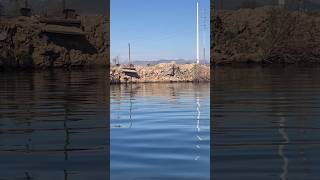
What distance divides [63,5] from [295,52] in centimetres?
2090

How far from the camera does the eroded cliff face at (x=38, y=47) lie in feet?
136

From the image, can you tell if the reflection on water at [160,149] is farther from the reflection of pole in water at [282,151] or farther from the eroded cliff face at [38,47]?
the eroded cliff face at [38,47]

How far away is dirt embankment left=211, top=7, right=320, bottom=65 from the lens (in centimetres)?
4778

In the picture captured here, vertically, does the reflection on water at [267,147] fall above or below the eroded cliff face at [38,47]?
below

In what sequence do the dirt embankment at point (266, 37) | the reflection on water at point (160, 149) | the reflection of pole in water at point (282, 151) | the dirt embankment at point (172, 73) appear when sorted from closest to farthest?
the reflection of pole in water at point (282, 151)
the reflection on water at point (160, 149)
the dirt embankment at point (266, 37)
the dirt embankment at point (172, 73)

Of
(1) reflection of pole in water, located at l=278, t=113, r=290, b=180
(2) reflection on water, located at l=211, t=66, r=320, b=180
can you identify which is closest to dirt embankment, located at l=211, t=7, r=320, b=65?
(2) reflection on water, located at l=211, t=66, r=320, b=180

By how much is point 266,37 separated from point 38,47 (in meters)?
22.4

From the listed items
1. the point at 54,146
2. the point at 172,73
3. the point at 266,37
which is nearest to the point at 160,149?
the point at 54,146

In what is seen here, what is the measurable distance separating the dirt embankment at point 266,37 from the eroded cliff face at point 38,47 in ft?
41.9

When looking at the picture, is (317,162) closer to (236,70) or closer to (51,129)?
(51,129)

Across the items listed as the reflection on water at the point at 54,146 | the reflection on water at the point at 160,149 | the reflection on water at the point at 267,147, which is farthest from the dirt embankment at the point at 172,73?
the reflection on water at the point at 160,149

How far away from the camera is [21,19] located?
44.5 meters

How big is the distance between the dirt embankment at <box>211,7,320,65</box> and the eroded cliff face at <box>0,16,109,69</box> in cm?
1278

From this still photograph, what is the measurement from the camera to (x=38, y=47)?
4306cm
